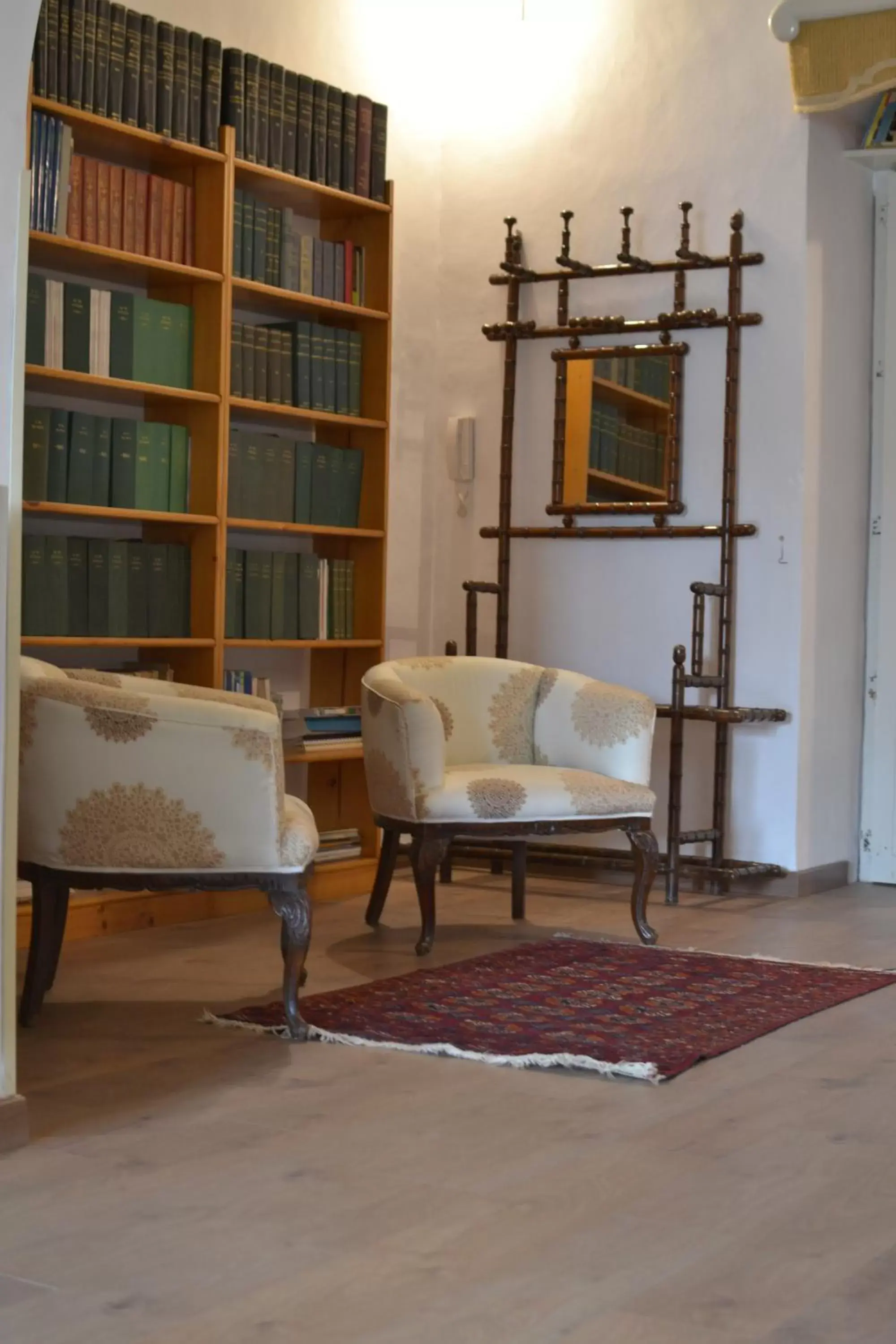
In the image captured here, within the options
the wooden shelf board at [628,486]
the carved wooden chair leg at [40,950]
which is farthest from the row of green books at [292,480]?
the carved wooden chair leg at [40,950]

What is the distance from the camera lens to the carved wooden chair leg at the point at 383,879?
4.98 metres

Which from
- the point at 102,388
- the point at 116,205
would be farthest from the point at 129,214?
the point at 102,388

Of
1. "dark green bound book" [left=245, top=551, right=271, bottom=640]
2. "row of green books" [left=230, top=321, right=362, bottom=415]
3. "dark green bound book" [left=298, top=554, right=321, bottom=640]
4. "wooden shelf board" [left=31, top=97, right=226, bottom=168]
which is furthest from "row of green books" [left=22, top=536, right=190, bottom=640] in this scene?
"wooden shelf board" [left=31, top=97, right=226, bottom=168]

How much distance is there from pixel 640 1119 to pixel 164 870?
1.15 m

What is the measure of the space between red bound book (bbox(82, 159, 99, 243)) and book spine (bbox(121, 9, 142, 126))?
157 millimetres

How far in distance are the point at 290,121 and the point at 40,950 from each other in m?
2.80

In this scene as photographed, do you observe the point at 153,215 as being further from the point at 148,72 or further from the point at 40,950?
the point at 40,950

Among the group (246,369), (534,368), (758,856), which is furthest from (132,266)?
(758,856)

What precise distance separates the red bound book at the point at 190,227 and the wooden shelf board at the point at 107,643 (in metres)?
1.11

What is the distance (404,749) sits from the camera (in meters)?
4.64

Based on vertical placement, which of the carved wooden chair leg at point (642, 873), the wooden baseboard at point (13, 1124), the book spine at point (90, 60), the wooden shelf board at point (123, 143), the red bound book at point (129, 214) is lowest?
the wooden baseboard at point (13, 1124)

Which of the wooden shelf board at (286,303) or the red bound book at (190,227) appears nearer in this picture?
the red bound book at (190,227)

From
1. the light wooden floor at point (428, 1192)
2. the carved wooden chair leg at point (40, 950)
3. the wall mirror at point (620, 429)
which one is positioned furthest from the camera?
the wall mirror at point (620, 429)

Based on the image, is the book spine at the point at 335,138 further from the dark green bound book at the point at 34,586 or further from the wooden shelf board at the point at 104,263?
the dark green bound book at the point at 34,586
